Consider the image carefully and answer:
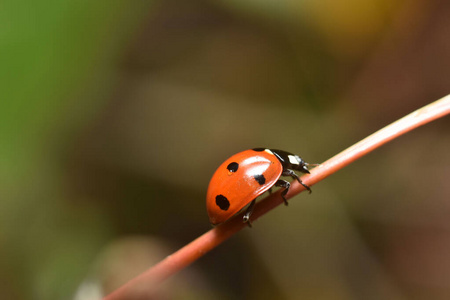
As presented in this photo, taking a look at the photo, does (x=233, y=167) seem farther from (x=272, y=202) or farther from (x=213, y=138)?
(x=213, y=138)

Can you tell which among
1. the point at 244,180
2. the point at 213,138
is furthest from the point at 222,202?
the point at 213,138

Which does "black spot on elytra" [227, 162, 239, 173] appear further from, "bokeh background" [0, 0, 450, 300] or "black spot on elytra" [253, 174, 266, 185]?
"bokeh background" [0, 0, 450, 300]

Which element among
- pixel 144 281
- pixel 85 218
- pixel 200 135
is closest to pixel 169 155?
pixel 200 135

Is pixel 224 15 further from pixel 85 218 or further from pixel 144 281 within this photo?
pixel 144 281

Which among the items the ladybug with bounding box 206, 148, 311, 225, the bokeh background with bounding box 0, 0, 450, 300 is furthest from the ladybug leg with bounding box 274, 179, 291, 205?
the bokeh background with bounding box 0, 0, 450, 300

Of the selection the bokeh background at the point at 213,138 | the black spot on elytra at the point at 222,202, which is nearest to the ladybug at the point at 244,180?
the black spot on elytra at the point at 222,202

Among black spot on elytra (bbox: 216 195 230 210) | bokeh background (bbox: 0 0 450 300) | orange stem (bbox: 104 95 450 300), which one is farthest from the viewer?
bokeh background (bbox: 0 0 450 300)
